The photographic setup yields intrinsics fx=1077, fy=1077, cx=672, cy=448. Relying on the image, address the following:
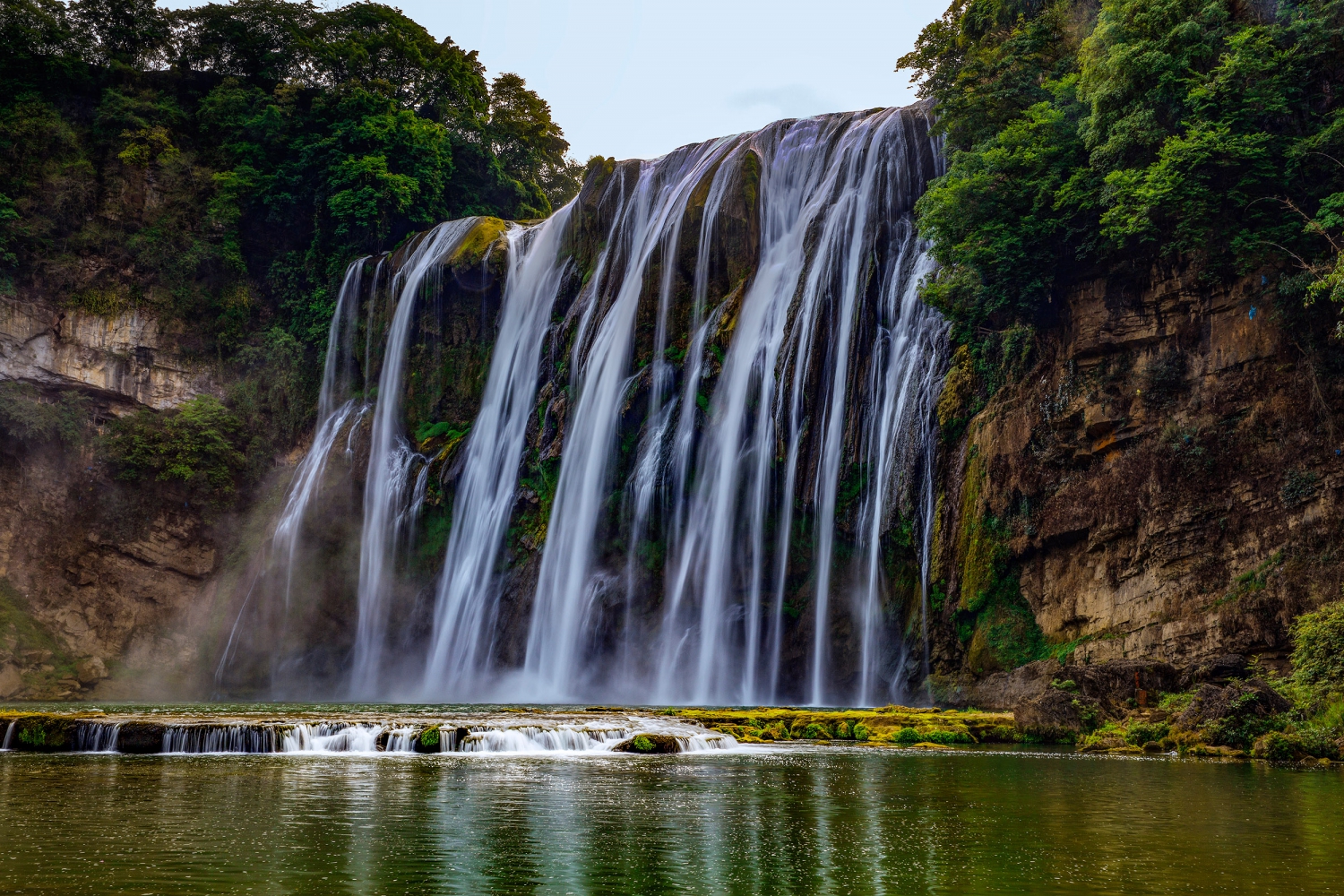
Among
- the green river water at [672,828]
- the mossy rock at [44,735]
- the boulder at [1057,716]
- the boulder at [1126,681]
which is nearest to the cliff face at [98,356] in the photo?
the mossy rock at [44,735]

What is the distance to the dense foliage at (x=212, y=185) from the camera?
4000 cm

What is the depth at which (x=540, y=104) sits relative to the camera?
5275 cm

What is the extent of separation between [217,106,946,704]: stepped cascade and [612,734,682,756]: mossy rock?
1019 cm

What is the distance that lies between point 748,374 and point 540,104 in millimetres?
29565

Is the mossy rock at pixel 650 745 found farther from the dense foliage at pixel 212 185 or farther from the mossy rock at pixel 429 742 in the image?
the dense foliage at pixel 212 185

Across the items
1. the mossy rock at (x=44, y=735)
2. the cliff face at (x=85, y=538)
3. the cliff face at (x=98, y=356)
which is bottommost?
the mossy rock at (x=44, y=735)

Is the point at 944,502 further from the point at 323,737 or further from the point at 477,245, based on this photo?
the point at 477,245

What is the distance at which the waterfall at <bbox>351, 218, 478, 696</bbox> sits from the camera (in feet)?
117

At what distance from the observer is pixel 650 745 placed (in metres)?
15.2

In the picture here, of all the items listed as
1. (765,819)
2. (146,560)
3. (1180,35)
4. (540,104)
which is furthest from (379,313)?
(765,819)

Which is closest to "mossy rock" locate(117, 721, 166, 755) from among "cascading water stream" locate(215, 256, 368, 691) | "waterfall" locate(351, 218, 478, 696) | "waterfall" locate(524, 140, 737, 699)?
"waterfall" locate(524, 140, 737, 699)

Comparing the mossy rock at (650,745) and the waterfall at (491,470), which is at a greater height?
the waterfall at (491,470)

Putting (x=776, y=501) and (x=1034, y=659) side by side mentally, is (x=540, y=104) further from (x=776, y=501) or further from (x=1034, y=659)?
(x=1034, y=659)

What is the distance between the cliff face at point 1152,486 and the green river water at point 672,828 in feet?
23.4
